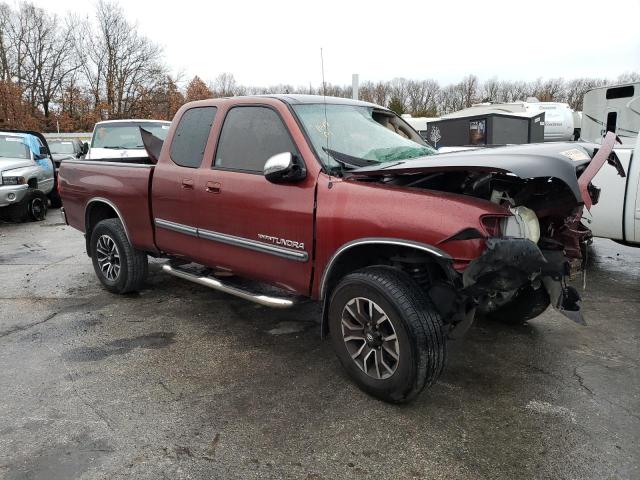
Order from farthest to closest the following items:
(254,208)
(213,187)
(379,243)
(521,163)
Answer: (213,187) < (254,208) < (379,243) < (521,163)

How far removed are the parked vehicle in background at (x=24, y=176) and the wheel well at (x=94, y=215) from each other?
5.69 meters

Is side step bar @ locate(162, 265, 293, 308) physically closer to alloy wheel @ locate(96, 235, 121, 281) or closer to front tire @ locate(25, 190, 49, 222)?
alloy wheel @ locate(96, 235, 121, 281)

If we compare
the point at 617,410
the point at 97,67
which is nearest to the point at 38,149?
the point at 617,410

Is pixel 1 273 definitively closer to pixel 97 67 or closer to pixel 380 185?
pixel 380 185

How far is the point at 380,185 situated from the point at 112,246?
347 cm

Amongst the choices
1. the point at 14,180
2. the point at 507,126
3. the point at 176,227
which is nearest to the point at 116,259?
the point at 176,227

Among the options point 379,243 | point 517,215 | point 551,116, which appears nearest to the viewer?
point 517,215

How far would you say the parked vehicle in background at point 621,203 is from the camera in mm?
5512

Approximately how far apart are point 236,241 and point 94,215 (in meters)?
2.63

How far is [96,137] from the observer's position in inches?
461

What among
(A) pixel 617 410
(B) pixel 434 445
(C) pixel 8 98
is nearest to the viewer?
(B) pixel 434 445

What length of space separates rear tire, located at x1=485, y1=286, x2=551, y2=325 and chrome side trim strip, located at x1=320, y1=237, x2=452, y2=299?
1.65m

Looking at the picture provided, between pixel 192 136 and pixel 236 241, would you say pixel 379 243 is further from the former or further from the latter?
pixel 192 136

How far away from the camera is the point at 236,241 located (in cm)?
400
